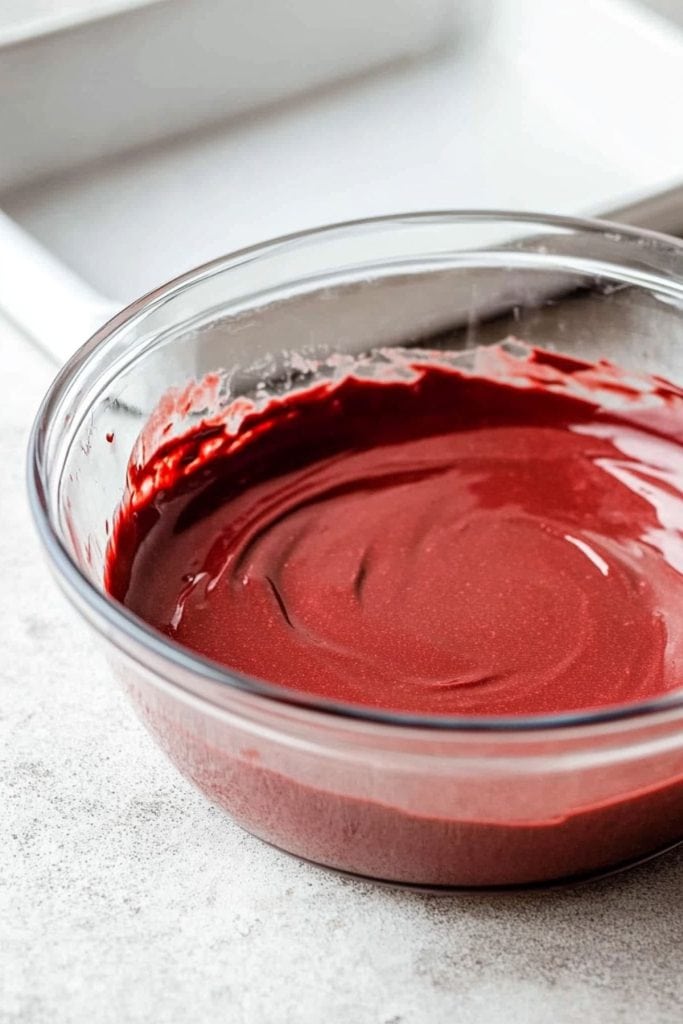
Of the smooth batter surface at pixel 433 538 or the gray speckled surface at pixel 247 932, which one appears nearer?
the gray speckled surface at pixel 247 932

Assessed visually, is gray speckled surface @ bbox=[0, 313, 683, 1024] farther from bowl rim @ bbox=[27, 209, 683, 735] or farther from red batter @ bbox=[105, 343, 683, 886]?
bowl rim @ bbox=[27, 209, 683, 735]

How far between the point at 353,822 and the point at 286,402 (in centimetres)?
61

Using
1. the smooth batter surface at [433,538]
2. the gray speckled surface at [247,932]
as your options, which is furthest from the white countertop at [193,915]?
the smooth batter surface at [433,538]

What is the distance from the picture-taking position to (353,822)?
42.7 inches

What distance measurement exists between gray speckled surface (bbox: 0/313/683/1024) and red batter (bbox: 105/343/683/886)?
0.06m

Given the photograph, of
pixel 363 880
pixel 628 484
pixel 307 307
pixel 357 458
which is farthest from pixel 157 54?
pixel 363 880

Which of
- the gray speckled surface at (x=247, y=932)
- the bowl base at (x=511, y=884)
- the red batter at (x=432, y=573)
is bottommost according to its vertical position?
the gray speckled surface at (x=247, y=932)

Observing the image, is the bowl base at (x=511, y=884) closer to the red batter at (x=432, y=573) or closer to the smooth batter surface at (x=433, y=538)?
the red batter at (x=432, y=573)

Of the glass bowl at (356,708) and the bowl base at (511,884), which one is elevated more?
the glass bowl at (356,708)

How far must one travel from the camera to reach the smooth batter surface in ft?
4.08

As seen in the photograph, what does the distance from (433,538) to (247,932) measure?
0.41 meters

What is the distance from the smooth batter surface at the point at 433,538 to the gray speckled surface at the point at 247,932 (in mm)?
154

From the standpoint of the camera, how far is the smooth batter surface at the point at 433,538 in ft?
4.08

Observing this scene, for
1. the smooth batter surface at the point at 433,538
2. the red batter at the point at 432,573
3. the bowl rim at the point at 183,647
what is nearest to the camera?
the bowl rim at the point at 183,647
